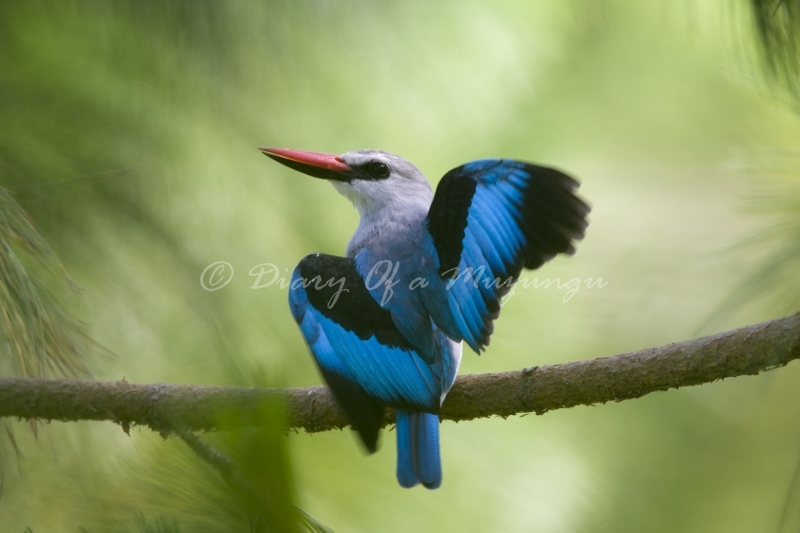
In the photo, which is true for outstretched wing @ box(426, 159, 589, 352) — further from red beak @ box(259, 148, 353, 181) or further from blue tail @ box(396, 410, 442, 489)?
red beak @ box(259, 148, 353, 181)

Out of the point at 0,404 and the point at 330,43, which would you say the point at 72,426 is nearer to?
the point at 0,404

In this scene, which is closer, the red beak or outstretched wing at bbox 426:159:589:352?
outstretched wing at bbox 426:159:589:352

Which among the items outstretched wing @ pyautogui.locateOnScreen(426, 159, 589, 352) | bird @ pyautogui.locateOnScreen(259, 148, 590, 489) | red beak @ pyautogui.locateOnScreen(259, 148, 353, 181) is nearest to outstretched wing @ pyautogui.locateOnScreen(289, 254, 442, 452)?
bird @ pyautogui.locateOnScreen(259, 148, 590, 489)

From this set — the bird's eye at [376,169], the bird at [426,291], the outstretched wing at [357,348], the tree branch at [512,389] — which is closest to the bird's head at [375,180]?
the bird's eye at [376,169]

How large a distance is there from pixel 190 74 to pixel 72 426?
82cm

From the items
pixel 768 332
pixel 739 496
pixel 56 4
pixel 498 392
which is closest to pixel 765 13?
pixel 768 332

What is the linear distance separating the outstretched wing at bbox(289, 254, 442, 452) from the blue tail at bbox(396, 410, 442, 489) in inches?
1.2

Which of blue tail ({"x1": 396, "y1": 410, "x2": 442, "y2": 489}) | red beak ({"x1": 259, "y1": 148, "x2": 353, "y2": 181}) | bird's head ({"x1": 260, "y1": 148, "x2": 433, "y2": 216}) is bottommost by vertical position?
blue tail ({"x1": 396, "y1": 410, "x2": 442, "y2": 489})

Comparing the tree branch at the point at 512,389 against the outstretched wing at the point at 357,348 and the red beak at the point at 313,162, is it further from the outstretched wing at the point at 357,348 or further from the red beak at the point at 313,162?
the red beak at the point at 313,162

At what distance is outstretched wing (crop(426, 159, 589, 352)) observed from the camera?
1.75 metres

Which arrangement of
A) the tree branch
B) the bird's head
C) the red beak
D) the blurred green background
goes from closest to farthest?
the tree branch
the blurred green background
the red beak
the bird's head

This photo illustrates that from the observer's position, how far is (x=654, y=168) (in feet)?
10.2

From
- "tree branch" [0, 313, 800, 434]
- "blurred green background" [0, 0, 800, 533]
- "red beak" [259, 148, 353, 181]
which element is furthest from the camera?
"red beak" [259, 148, 353, 181]

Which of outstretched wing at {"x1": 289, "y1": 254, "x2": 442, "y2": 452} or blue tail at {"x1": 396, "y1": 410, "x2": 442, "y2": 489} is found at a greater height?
outstretched wing at {"x1": 289, "y1": 254, "x2": 442, "y2": 452}
